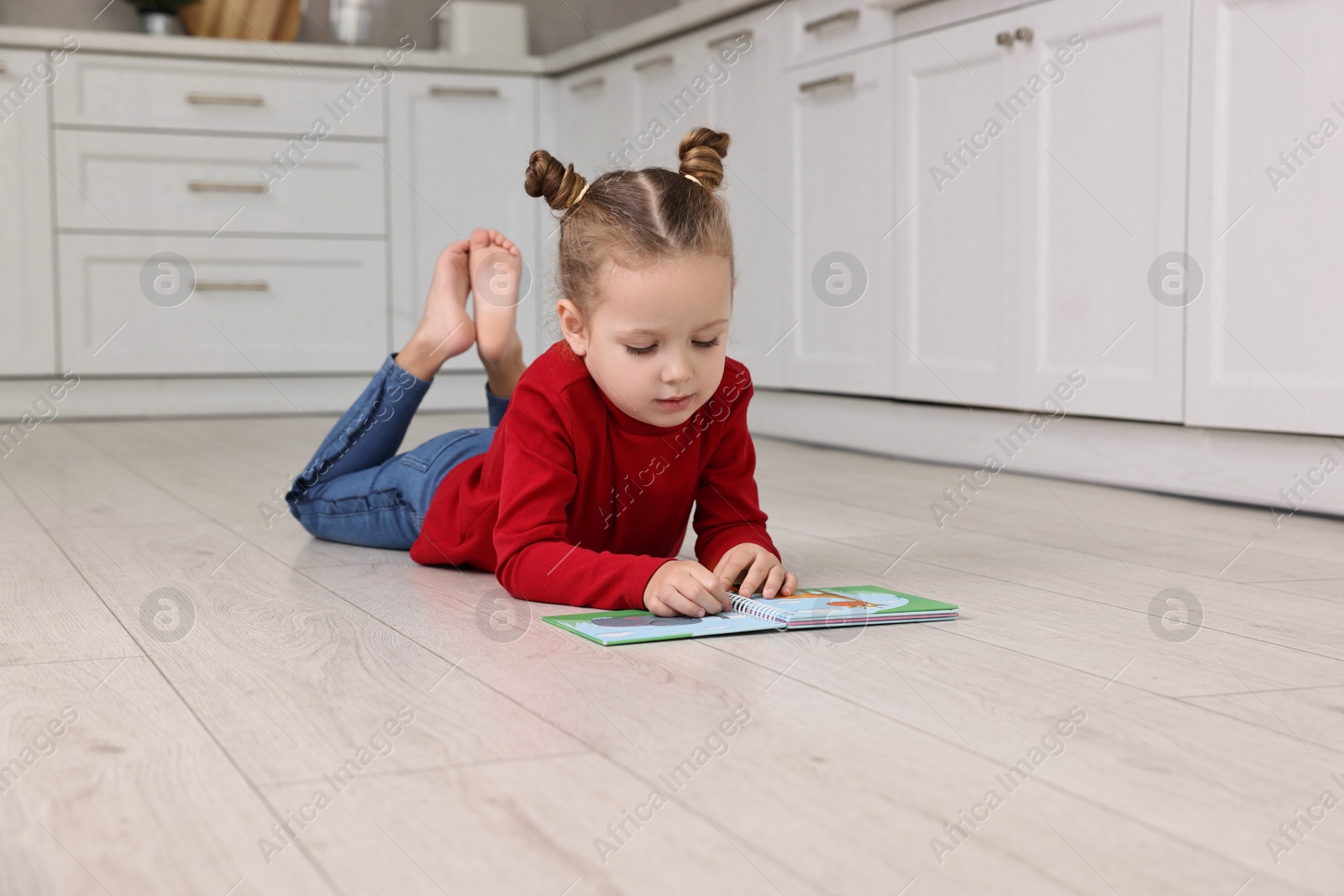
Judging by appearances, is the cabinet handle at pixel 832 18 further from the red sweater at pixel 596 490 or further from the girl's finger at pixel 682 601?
the girl's finger at pixel 682 601

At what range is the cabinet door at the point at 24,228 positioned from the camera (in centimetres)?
344

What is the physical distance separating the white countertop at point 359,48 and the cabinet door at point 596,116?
0.05m

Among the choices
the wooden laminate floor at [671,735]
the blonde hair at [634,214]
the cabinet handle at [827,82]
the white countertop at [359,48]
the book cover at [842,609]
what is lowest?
the wooden laminate floor at [671,735]

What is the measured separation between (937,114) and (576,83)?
155cm

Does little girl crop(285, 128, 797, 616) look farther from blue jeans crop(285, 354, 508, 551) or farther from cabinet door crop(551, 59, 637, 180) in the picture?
cabinet door crop(551, 59, 637, 180)

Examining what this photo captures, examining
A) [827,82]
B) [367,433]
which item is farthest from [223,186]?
[367,433]

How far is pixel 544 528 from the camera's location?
1.27 metres

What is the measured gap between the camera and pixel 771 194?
3.01m

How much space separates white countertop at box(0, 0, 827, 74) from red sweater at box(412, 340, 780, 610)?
6.18ft

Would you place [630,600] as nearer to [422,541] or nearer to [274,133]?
[422,541]

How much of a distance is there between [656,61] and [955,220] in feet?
3.74

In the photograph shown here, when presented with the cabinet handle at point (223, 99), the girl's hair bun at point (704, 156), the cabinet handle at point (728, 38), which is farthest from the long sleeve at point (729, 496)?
the cabinet handle at point (223, 99)

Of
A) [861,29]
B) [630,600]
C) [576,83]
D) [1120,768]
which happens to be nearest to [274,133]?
[576,83]

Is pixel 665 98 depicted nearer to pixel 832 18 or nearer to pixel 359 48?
pixel 832 18
